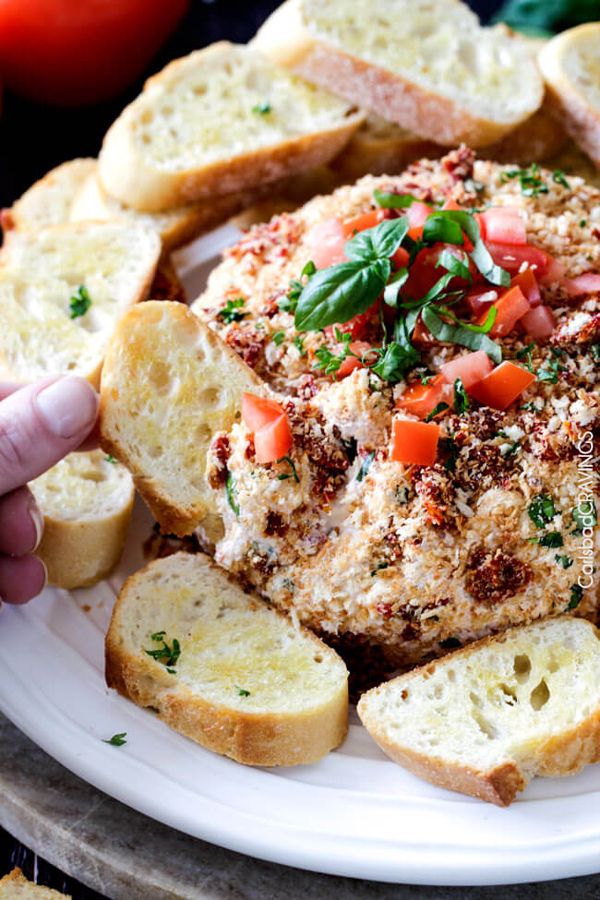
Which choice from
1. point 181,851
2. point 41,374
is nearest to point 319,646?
point 181,851

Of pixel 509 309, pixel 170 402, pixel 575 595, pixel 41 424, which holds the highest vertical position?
pixel 41 424

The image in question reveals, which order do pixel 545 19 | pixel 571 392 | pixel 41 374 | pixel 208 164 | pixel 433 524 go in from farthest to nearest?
pixel 545 19
pixel 208 164
pixel 41 374
pixel 571 392
pixel 433 524

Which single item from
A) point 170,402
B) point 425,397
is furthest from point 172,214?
point 425,397

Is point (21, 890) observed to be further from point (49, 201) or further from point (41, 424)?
point (49, 201)

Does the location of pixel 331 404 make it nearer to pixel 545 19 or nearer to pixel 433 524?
pixel 433 524

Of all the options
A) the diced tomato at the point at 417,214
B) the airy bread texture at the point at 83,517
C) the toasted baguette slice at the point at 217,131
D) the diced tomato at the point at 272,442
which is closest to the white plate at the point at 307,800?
the airy bread texture at the point at 83,517

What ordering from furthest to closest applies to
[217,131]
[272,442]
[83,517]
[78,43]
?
[78,43], [217,131], [83,517], [272,442]
